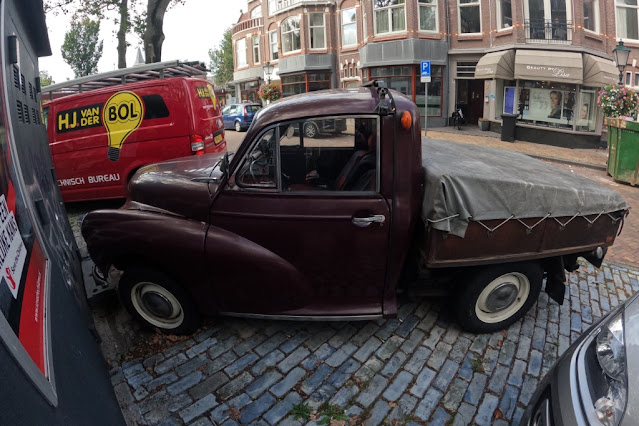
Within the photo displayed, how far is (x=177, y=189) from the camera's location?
125 inches

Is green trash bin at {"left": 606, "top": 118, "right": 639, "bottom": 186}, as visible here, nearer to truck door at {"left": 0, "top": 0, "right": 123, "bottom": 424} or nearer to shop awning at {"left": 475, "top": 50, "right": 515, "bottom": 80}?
shop awning at {"left": 475, "top": 50, "right": 515, "bottom": 80}

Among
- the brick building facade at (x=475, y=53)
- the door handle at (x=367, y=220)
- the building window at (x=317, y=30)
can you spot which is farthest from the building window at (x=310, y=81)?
the door handle at (x=367, y=220)

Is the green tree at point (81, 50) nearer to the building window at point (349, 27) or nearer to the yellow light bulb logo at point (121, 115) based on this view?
the building window at point (349, 27)

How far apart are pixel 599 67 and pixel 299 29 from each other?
20.9m

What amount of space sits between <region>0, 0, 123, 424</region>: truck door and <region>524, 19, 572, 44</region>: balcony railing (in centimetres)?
1930

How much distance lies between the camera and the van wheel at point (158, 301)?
3176mm

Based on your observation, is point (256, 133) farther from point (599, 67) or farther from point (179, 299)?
point (599, 67)

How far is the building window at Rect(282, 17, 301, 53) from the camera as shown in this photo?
30.4m

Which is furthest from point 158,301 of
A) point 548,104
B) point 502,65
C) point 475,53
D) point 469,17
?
point 469,17

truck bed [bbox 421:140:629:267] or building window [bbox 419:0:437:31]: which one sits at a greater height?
building window [bbox 419:0:437:31]

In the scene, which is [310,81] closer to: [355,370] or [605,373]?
[355,370]

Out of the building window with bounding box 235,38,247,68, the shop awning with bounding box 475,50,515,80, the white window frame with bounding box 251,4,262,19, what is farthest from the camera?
the building window with bounding box 235,38,247,68

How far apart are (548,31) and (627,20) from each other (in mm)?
3979

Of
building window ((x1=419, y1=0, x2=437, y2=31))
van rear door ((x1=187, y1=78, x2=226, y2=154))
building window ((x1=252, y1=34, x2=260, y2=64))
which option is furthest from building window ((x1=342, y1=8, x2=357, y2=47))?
van rear door ((x1=187, y1=78, x2=226, y2=154))
